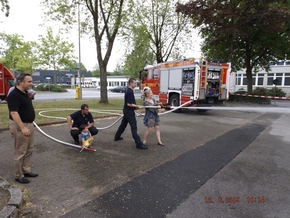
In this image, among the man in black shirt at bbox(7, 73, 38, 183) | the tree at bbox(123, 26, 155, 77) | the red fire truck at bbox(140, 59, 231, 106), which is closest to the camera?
the man in black shirt at bbox(7, 73, 38, 183)

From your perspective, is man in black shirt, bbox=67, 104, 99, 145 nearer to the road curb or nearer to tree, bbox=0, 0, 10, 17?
the road curb

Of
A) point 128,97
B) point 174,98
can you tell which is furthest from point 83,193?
point 174,98

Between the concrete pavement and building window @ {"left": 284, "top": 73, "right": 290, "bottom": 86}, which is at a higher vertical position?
building window @ {"left": 284, "top": 73, "right": 290, "bottom": 86}

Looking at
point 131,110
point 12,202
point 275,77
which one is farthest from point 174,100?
point 275,77

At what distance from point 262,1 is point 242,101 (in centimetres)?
865

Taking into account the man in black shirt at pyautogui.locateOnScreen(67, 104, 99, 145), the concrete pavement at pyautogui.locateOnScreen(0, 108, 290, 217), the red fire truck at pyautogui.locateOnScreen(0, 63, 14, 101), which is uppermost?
the red fire truck at pyautogui.locateOnScreen(0, 63, 14, 101)

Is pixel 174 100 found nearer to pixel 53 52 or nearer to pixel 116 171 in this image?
pixel 116 171

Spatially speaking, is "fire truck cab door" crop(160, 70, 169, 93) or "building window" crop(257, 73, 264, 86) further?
"building window" crop(257, 73, 264, 86)

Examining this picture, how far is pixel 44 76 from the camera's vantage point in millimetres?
85250

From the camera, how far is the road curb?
2869 mm

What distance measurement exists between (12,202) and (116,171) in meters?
1.85

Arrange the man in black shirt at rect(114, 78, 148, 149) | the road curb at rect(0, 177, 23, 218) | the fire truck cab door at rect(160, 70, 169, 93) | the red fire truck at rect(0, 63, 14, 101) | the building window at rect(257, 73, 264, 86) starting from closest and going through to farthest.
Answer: the road curb at rect(0, 177, 23, 218)
the man in black shirt at rect(114, 78, 148, 149)
the red fire truck at rect(0, 63, 14, 101)
the fire truck cab door at rect(160, 70, 169, 93)
the building window at rect(257, 73, 264, 86)

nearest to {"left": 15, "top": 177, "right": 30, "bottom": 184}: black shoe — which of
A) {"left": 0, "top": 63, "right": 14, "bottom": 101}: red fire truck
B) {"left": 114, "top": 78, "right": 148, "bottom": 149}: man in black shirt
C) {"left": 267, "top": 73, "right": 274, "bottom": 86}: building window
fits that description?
{"left": 114, "top": 78, "right": 148, "bottom": 149}: man in black shirt

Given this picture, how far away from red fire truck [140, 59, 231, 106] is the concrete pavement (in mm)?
5260
